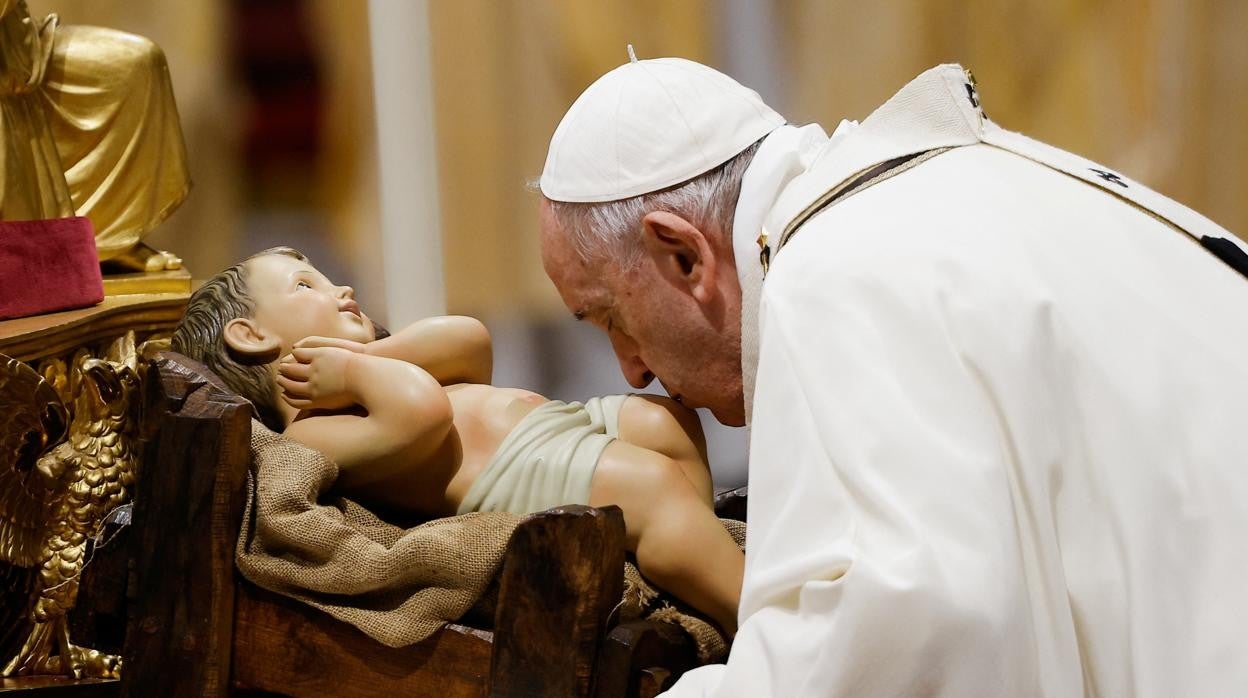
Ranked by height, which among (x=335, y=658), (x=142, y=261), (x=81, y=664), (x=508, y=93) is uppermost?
(x=508, y=93)

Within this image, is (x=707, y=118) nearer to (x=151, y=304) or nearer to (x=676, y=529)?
(x=676, y=529)

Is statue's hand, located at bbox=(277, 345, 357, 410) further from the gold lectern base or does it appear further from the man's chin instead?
the gold lectern base

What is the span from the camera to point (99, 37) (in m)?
3.23

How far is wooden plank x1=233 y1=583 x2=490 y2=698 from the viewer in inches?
62.2

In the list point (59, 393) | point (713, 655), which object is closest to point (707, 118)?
point (713, 655)

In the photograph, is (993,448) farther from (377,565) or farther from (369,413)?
(369,413)

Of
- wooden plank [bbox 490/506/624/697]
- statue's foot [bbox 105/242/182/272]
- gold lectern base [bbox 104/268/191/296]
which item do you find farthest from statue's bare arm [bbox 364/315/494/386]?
statue's foot [bbox 105/242/182/272]

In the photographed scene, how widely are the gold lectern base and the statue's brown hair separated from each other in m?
0.89

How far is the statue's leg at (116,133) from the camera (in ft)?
10.4

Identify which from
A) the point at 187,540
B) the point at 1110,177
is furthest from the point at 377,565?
the point at 1110,177

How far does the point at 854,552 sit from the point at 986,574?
0.10 metres

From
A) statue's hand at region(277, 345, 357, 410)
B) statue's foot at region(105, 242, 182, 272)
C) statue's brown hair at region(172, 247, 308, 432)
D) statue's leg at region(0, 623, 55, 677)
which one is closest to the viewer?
statue's hand at region(277, 345, 357, 410)

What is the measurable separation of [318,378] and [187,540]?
31 centimetres

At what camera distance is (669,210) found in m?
1.64
